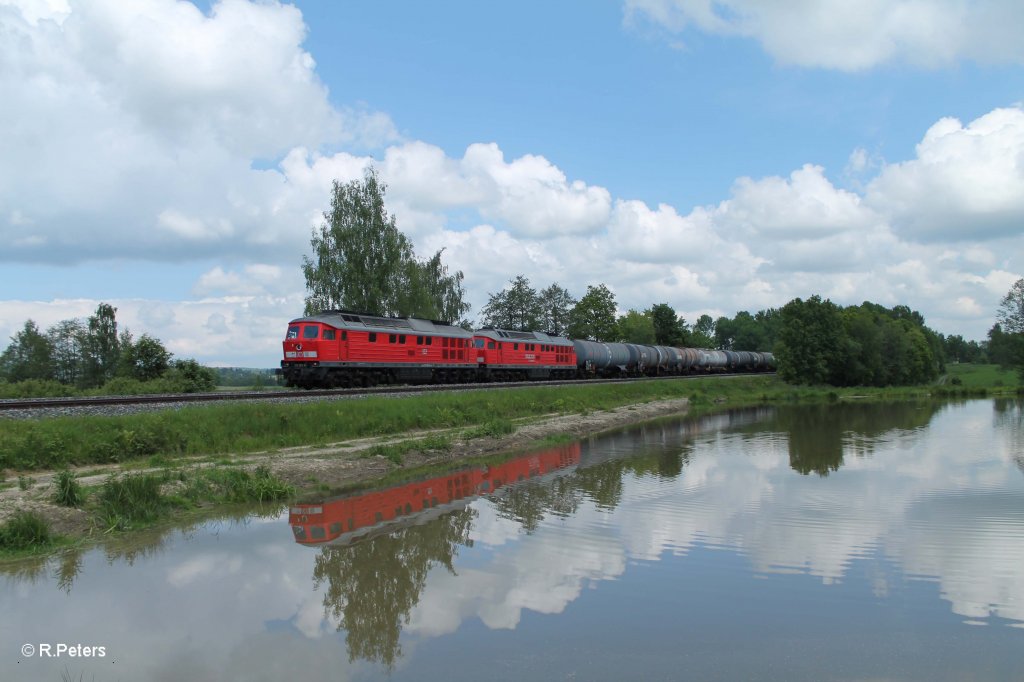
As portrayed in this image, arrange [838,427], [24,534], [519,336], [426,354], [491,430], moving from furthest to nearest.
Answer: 1. [519,336]
2. [426,354]
3. [838,427]
4. [491,430]
5. [24,534]

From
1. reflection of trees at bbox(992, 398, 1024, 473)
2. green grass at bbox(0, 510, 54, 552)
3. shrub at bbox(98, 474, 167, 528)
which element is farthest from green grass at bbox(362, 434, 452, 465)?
reflection of trees at bbox(992, 398, 1024, 473)

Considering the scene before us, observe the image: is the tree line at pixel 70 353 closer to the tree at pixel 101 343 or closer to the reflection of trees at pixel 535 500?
the tree at pixel 101 343

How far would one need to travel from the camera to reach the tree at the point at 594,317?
3757 inches

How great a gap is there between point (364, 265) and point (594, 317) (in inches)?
2127

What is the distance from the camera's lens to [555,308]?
3949 inches

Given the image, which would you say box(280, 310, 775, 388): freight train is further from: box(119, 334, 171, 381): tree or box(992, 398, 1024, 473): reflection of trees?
box(992, 398, 1024, 473): reflection of trees

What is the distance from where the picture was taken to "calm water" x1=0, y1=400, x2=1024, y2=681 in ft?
22.1

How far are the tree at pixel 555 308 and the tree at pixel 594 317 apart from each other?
1703 mm

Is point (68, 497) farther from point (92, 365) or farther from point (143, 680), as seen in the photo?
point (92, 365)

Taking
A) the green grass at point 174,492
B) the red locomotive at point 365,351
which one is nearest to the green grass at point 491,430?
the red locomotive at point 365,351

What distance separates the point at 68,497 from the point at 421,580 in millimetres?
7113

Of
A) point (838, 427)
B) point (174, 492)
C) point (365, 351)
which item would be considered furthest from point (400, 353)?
point (838, 427)

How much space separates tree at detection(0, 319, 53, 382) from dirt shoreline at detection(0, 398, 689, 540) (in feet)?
154

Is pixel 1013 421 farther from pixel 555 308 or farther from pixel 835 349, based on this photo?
pixel 555 308
